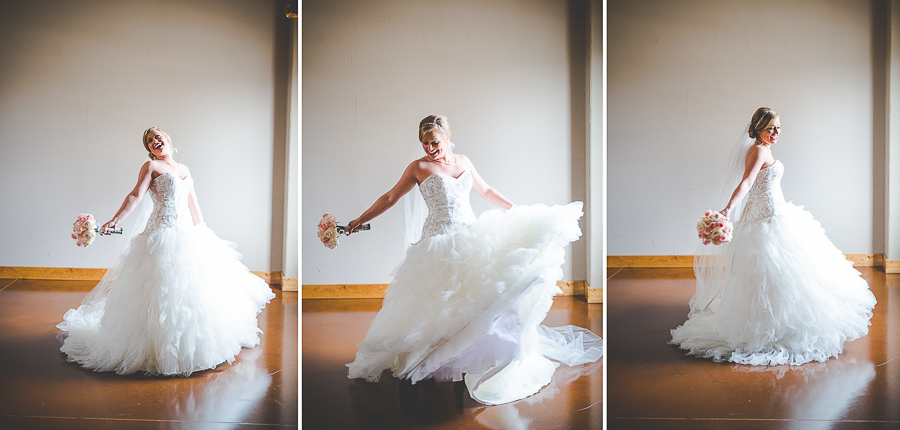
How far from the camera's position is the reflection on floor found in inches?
92.1

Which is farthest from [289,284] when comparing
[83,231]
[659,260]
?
[659,260]

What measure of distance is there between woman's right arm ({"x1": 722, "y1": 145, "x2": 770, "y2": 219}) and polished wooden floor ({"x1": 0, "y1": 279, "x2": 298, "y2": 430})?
2.73 metres

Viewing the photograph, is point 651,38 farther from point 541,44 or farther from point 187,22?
point 187,22

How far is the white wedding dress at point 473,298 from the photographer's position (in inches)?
92.0

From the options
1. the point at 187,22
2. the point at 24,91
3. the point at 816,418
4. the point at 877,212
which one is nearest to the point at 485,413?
the point at 816,418

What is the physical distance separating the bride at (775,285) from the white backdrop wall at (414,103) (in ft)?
3.18

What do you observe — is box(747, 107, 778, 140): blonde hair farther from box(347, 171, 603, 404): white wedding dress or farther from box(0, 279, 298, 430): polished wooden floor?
box(0, 279, 298, 430): polished wooden floor

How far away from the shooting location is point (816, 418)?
7.31ft

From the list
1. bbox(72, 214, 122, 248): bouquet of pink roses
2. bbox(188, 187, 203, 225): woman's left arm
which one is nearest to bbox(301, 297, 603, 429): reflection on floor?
bbox(188, 187, 203, 225): woman's left arm

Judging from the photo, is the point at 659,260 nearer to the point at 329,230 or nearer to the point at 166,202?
the point at 329,230

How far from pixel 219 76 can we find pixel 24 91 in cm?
159

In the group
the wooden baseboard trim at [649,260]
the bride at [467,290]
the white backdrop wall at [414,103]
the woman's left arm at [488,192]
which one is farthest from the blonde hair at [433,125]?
the wooden baseboard trim at [649,260]

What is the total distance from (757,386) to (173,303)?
3222 mm

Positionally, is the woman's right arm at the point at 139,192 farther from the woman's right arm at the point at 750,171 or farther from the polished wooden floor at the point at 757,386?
the woman's right arm at the point at 750,171
